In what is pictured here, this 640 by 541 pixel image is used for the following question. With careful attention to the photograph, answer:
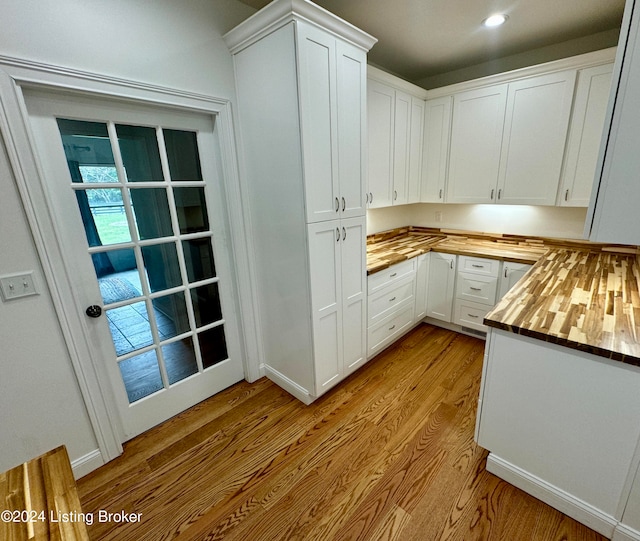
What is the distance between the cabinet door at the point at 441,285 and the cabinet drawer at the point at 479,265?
80mm

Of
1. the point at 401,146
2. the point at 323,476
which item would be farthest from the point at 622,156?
the point at 401,146

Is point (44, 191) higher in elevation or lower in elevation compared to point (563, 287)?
higher

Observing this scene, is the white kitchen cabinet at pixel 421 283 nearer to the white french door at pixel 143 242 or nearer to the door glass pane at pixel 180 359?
the white french door at pixel 143 242

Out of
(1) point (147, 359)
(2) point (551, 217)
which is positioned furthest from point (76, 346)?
(2) point (551, 217)

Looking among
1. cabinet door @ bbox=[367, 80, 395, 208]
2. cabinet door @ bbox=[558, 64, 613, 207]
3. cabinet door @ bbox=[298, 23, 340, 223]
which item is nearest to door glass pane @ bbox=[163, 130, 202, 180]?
cabinet door @ bbox=[298, 23, 340, 223]

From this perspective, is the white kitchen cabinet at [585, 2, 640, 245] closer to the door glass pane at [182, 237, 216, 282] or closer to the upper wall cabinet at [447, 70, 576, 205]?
the door glass pane at [182, 237, 216, 282]

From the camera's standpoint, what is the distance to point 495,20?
2135 mm

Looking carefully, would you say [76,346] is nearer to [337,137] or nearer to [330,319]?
[330,319]

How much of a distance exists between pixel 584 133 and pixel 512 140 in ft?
1.58

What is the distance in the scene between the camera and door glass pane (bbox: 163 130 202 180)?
1.83m

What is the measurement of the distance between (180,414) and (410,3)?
3.14 meters

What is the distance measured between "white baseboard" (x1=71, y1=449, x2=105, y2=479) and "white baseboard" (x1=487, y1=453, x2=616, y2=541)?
2.17m

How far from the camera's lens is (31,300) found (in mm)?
1430

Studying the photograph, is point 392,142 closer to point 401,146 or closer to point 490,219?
point 401,146
